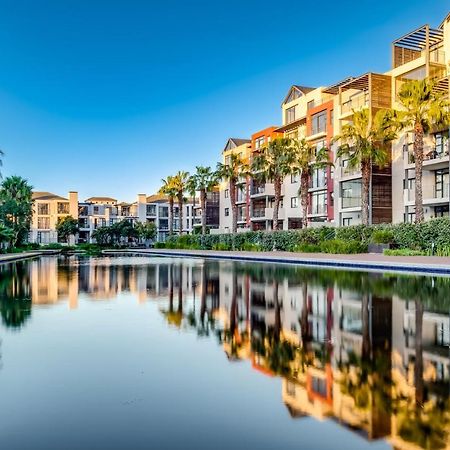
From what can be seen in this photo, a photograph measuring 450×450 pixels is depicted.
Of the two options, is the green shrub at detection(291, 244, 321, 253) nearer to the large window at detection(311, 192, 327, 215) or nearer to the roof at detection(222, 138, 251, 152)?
the large window at detection(311, 192, 327, 215)

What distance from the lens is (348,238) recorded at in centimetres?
3853

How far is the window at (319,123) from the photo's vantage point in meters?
52.7

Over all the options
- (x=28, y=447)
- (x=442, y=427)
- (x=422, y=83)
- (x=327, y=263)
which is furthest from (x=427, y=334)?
(x=422, y=83)

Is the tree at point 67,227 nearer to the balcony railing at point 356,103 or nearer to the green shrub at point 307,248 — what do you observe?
the balcony railing at point 356,103

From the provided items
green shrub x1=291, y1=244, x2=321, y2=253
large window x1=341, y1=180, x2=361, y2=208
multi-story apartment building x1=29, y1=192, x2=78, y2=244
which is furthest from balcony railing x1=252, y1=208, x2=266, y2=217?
multi-story apartment building x1=29, y1=192, x2=78, y2=244

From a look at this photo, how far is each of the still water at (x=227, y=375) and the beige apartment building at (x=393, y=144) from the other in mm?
29702

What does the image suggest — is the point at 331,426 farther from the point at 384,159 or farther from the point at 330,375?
the point at 384,159

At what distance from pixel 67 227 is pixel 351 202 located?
73.9 metres

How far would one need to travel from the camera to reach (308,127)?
5547 cm

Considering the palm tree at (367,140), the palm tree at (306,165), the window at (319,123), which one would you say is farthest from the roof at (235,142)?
the palm tree at (367,140)

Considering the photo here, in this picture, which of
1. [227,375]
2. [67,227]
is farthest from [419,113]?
[67,227]

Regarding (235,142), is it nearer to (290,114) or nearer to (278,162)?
(290,114)

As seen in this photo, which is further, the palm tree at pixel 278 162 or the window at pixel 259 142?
the window at pixel 259 142

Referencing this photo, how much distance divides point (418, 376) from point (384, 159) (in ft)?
124
